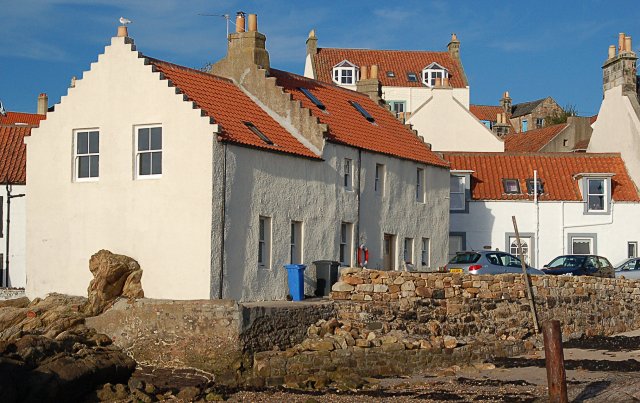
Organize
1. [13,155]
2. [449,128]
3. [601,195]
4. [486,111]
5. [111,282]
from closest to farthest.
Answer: [111,282] → [13,155] → [601,195] → [449,128] → [486,111]

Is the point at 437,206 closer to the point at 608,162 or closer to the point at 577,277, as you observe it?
the point at 577,277

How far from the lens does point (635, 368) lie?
29.0 m

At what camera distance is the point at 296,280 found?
31469mm

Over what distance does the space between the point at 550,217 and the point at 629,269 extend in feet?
18.0

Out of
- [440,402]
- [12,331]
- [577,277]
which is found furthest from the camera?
[577,277]

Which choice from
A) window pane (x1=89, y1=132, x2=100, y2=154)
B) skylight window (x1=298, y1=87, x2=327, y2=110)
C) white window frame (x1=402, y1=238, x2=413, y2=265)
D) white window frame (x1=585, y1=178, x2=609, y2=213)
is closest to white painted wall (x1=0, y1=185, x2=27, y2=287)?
skylight window (x1=298, y1=87, x2=327, y2=110)

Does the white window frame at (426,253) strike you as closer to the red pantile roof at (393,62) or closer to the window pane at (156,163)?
the window pane at (156,163)

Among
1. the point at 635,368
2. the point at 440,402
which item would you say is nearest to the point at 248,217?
the point at 440,402

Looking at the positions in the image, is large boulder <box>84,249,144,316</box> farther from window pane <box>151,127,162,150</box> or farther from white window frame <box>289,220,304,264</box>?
white window frame <box>289,220,304,264</box>

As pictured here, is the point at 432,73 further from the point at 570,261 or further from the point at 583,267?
the point at 583,267

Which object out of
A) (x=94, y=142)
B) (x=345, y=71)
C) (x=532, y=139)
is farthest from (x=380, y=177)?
(x=345, y=71)

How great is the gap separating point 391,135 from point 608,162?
14212mm

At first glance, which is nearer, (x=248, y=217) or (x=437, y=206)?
(x=248, y=217)

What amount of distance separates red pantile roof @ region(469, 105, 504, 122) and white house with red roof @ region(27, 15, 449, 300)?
6311cm
